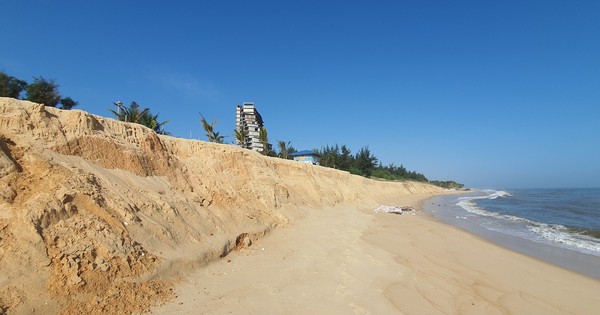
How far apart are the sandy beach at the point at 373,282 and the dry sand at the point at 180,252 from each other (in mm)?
41

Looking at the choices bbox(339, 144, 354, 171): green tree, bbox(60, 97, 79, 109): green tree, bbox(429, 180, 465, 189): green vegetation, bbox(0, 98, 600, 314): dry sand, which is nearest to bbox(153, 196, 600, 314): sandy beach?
bbox(0, 98, 600, 314): dry sand

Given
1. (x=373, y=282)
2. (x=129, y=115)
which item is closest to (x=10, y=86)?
(x=129, y=115)

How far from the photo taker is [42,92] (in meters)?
26.8

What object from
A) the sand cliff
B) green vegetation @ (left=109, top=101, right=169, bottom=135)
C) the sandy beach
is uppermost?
green vegetation @ (left=109, top=101, right=169, bottom=135)

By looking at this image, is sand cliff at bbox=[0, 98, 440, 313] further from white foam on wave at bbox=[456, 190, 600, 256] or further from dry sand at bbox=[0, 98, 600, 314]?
white foam on wave at bbox=[456, 190, 600, 256]

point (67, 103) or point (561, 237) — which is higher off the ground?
point (67, 103)

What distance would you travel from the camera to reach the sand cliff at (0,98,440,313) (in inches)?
197

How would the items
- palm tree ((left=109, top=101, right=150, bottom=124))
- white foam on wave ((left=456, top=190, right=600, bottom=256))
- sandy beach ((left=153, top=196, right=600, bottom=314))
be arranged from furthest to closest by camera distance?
palm tree ((left=109, top=101, right=150, bottom=124))
white foam on wave ((left=456, top=190, right=600, bottom=256))
sandy beach ((left=153, top=196, right=600, bottom=314))

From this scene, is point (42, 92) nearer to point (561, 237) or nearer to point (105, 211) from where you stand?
point (105, 211)

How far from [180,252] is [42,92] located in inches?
1143

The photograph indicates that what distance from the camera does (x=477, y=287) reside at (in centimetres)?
→ 743

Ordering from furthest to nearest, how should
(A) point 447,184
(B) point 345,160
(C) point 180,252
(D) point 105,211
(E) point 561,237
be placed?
1. (A) point 447,184
2. (B) point 345,160
3. (E) point 561,237
4. (C) point 180,252
5. (D) point 105,211

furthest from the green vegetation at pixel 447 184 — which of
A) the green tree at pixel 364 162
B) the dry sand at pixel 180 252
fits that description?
the dry sand at pixel 180 252

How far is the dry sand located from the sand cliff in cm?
3
